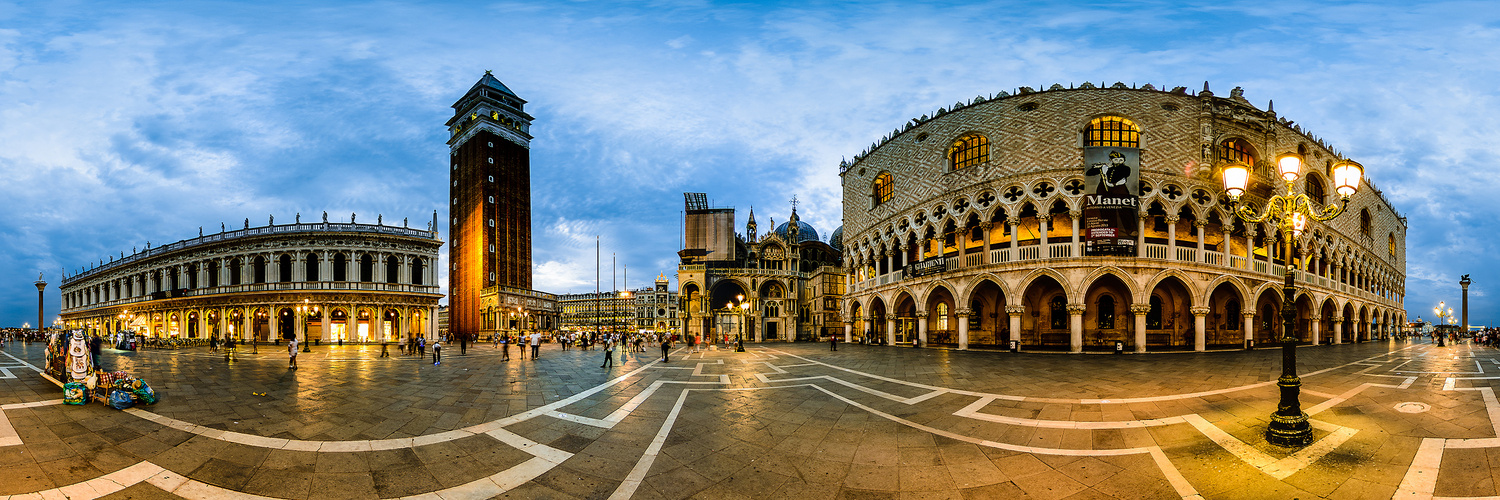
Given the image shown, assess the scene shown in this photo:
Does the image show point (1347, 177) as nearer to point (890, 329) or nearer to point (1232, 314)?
point (890, 329)

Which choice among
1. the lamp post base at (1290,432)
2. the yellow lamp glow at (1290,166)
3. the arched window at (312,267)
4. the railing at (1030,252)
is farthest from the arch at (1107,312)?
the arched window at (312,267)

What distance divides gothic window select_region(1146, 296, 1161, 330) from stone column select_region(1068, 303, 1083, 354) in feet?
15.6

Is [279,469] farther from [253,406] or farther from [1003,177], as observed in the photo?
[1003,177]

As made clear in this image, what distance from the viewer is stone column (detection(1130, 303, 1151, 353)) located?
2592 centimetres

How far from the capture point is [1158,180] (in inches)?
1050

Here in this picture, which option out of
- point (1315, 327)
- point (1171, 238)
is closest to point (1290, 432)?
point (1171, 238)

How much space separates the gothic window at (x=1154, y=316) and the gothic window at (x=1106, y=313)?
5.87ft

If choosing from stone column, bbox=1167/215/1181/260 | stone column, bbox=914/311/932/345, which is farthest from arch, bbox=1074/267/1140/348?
stone column, bbox=914/311/932/345

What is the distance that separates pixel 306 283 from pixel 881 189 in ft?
156

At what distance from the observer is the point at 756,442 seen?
8.02 metres

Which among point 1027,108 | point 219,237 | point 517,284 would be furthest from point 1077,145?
point 219,237

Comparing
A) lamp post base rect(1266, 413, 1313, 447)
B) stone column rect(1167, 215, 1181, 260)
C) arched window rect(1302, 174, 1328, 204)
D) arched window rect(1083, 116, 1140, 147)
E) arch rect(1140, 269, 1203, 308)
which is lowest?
lamp post base rect(1266, 413, 1313, 447)

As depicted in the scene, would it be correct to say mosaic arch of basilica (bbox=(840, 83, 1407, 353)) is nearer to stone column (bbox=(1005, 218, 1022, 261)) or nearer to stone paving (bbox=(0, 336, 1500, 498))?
stone column (bbox=(1005, 218, 1022, 261))

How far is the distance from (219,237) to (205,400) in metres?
54.7
